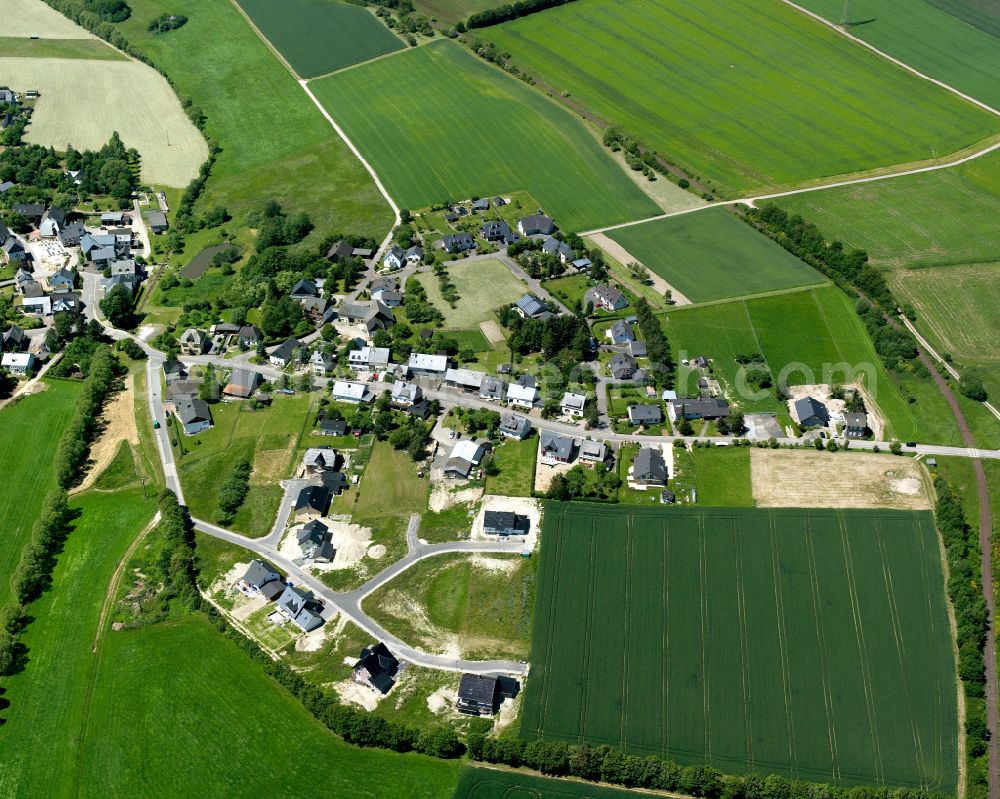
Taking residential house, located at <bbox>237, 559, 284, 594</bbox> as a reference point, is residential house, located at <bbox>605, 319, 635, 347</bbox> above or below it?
above

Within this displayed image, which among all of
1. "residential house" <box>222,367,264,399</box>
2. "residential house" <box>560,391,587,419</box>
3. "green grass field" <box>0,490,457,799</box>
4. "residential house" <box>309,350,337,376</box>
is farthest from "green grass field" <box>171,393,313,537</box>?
"residential house" <box>560,391,587,419</box>

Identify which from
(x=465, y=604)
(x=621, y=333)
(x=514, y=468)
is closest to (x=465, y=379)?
(x=514, y=468)

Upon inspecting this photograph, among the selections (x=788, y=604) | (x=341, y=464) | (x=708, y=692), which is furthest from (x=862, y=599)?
(x=341, y=464)

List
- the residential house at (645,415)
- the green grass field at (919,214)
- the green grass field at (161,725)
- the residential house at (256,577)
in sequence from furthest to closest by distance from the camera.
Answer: the green grass field at (919,214) < the residential house at (645,415) < the residential house at (256,577) < the green grass field at (161,725)

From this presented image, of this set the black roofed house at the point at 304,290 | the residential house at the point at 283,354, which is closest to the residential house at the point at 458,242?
the black roofed house at the point at 304,290

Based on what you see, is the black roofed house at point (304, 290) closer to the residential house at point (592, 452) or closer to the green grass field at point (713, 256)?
the green grass field at point (713, 256)

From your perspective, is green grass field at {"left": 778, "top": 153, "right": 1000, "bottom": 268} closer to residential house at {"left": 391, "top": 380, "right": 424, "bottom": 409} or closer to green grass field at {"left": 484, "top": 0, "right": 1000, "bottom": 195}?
green grass field at {"left": 484, "top": 0, "right": 1000, "bottom": 195}
